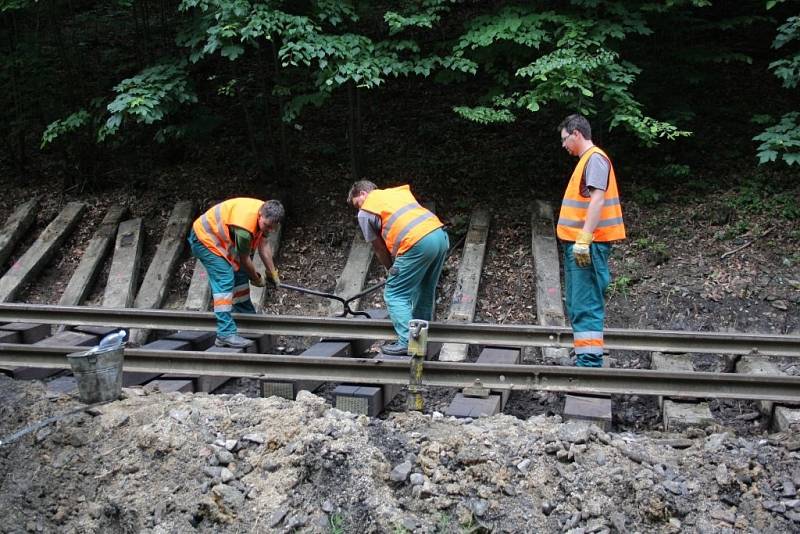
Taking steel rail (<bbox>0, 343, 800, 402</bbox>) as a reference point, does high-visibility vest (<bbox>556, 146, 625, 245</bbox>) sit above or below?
above

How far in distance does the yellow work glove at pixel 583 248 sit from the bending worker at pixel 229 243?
241 cm

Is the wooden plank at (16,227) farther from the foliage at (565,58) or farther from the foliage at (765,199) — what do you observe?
the foliage at (765,199)

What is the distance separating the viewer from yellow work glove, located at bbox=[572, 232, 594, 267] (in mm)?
5227

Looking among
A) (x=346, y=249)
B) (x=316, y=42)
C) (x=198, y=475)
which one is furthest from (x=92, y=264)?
(x=198, y=475)

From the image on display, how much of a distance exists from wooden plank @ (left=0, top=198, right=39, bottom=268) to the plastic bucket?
5325 millimetres

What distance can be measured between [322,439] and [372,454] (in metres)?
0.30

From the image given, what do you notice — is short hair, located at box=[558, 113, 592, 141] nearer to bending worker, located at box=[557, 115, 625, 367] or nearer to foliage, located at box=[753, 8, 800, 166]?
bending worker, located at box=[557, 115, 625, 367]

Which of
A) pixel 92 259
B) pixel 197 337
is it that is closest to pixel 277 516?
pixel 197 337

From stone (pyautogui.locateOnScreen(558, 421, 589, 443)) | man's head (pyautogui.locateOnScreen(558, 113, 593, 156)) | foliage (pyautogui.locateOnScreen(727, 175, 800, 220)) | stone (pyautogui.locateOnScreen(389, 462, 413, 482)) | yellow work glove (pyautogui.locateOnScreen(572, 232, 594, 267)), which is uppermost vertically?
man's head (pyautogui.locateOnScreen(558, 113, 593, 156))

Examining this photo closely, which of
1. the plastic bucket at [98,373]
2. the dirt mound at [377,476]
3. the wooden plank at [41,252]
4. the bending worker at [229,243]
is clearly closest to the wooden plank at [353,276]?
the bending worker at [229,243]

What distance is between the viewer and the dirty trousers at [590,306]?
5.42 m

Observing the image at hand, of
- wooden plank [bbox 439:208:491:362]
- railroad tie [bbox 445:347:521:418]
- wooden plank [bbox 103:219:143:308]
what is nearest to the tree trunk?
wooden plank [bbox 439:208:491:362]

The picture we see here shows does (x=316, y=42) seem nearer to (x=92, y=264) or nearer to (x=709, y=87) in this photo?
(x=92, y=264)

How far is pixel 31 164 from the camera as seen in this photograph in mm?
11266
